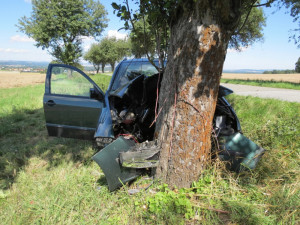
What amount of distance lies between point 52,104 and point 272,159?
146 inches

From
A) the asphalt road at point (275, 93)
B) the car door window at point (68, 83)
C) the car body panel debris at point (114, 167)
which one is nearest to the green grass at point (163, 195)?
the car body panel debris at point (114, 167)

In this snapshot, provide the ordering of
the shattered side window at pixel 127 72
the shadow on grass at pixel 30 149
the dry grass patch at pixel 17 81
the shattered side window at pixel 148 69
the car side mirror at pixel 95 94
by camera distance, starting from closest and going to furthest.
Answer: the shadow on grass at pixel 30 149 < the car side mirror at pixel 95 94 < the shattered side window at pixel 127 72 < the shattered side window at pixel 148 69 < the dry grass patch at pixel 17 81

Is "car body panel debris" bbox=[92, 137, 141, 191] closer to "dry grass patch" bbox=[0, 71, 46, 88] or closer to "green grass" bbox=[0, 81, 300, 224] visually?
"green grass" bbox=[0, 81, 300, 224]

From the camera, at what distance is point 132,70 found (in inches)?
159

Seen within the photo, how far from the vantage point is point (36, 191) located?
2439mm

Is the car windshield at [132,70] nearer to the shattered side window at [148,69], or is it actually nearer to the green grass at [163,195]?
the shattered side window at [148,69]

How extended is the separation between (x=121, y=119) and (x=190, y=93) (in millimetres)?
1274

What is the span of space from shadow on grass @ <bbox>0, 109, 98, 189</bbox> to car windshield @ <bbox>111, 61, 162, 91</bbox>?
4.97ft

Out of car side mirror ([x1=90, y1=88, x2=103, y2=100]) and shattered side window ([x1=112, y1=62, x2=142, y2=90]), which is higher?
shattered side window ([x1=112, y1=62, x2=142, y2=90])

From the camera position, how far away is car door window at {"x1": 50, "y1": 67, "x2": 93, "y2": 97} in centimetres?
357

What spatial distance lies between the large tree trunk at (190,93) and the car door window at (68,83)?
76.1 inches

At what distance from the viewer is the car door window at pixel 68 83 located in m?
3.57

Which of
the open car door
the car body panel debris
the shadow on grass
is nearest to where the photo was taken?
the car body panel debris

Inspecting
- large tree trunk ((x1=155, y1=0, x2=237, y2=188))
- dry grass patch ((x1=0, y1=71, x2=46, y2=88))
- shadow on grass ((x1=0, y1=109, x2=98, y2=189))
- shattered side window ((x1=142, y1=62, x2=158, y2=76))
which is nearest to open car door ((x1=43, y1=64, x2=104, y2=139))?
shadow on grass ((x1=0, y1=109, x2=98, y2=189))
